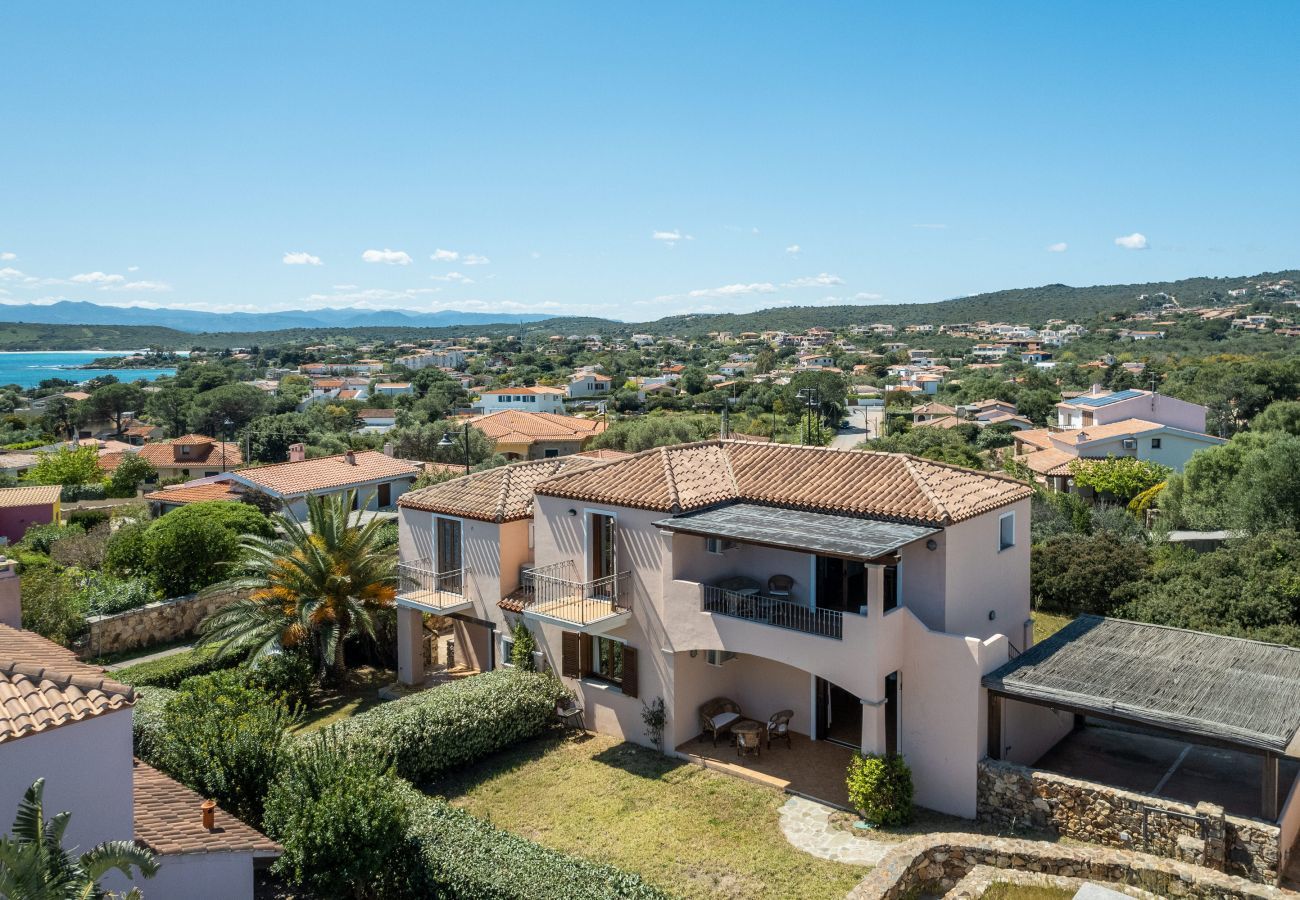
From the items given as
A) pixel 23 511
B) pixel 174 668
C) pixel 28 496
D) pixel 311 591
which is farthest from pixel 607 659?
pixel 28 496

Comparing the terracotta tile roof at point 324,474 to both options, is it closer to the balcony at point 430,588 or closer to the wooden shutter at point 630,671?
the balcony at point 430,588

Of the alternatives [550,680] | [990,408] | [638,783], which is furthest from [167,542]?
[990,408]

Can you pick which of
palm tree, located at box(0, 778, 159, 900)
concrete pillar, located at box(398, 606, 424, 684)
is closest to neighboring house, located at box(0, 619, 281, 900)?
palm tree, located at box(0, 778, 159, 900)

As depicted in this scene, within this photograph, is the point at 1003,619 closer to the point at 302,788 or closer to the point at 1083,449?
the point at 302,788

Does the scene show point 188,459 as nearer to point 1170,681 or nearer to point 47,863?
point 47,863

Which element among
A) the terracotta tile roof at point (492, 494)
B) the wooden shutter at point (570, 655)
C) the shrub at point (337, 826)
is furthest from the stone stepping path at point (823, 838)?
the terracotta tile roof at point (492, 494)
